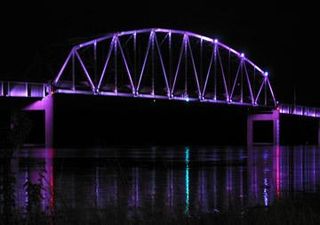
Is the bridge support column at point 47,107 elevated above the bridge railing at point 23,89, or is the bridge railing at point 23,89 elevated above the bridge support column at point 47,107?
the bridge railing at point 23,89

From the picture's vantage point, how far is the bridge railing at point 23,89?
106 m

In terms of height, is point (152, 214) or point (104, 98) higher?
point (104, 98)

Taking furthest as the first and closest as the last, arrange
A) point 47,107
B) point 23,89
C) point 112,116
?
1. point 112,116
2. point 47,107
3. point 23,89

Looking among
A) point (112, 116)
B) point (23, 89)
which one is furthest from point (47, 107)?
point (112, 116)

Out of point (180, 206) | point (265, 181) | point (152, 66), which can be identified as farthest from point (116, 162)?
point (152, 66)

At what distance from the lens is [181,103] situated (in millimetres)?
152500

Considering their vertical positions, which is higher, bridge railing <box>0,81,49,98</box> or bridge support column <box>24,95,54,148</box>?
bridge railing <box>0,81,49,98</box>

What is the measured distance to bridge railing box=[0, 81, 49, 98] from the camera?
106 m

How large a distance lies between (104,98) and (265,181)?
329 feet

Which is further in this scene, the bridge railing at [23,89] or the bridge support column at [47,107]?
the bridge support column at [47,107]

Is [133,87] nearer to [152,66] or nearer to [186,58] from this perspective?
[152,66]

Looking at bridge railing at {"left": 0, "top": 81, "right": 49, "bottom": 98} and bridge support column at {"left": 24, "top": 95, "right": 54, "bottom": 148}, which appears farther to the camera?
bridge support column at {"left": 24, "top": 95, "right": 54, "bottom": 148}

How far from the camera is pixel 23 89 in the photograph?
108562mm

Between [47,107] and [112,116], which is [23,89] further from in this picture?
[112,116]
